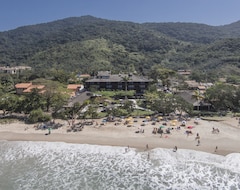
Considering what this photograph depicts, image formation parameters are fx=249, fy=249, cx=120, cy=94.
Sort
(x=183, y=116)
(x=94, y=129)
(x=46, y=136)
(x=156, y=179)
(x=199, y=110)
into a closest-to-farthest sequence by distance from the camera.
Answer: (x=156, y=179) → (x=46, y=136) → (x=94, y=129) → (x=183, y=116) → (x=199, y=110)

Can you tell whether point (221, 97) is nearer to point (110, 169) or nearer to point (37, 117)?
point (110, 169)

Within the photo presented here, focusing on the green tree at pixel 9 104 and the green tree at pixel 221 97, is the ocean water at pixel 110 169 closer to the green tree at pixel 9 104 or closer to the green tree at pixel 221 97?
the green tree at pixel 9 104

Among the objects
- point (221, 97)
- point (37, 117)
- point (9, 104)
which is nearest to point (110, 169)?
point (37, 117)

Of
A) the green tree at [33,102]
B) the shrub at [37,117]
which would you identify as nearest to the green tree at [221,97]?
the shrub at [37,117]

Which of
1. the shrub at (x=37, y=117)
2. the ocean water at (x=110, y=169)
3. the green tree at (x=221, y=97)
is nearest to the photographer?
the ocean water at (x=110, y=169)

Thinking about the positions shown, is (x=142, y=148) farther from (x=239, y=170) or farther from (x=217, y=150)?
(x=239, y=170)

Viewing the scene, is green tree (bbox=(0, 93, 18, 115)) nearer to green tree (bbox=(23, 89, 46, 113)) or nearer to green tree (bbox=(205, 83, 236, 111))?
green tree (bbox=(23, 89, 46, 113))

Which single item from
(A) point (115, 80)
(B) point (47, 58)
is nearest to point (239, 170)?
(A) point (115, 80)
